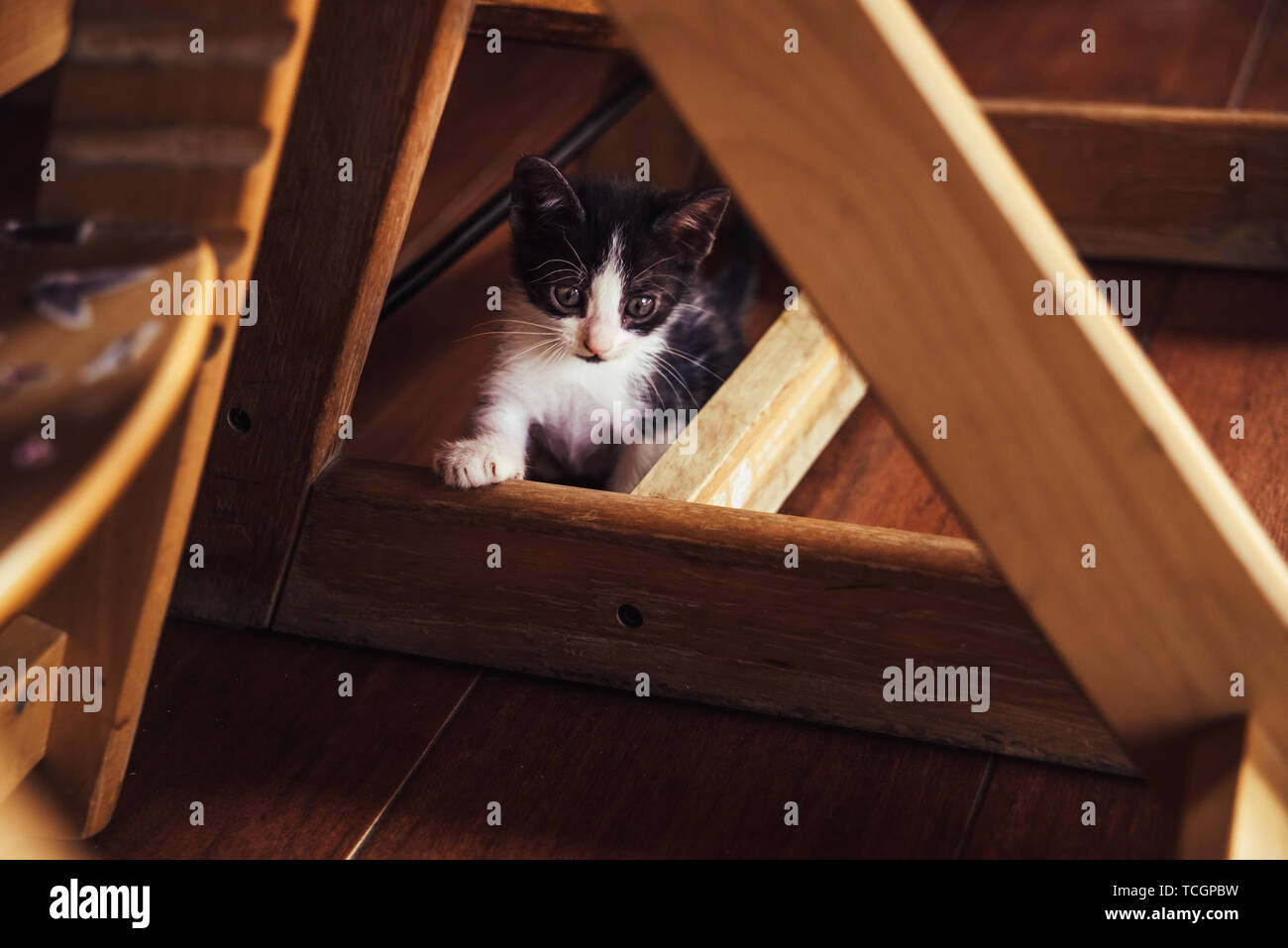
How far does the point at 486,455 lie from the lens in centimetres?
90

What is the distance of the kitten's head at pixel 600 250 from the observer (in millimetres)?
1059

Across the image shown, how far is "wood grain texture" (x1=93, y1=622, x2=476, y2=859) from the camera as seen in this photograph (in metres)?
0.79

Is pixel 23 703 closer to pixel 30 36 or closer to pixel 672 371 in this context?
pixel 30 36

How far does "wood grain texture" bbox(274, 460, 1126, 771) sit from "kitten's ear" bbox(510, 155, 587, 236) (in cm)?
28

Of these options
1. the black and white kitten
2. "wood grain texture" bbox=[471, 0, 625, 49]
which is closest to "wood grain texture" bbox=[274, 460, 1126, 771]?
the black and white kitten

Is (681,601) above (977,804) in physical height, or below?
above

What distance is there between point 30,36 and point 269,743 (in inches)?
19.5

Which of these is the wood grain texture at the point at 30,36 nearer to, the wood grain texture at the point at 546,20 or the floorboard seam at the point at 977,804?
the wood grain texture at the point at 546,20

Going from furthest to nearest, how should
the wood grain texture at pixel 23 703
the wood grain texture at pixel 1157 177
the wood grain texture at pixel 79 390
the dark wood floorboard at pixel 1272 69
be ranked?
1. the dark wood floorboard at pixel 1272 69
2. the wood grain texture at pixel 1157 177
3. the wood grain texture at pixel 23 703
4. the wood grain texture at pixel 79 390

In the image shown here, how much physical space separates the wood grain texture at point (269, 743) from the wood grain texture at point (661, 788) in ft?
0.10

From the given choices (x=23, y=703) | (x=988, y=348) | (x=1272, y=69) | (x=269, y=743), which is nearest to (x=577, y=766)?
(x=269, y=743)

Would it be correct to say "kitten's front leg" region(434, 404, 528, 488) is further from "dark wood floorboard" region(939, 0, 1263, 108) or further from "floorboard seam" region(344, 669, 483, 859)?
"dark wood floorboard" region(939, 0, 1263, 108)

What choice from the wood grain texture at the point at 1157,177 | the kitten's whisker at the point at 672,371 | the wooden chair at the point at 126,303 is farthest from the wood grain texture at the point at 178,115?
the wood grain texture at the point at 1157,177
